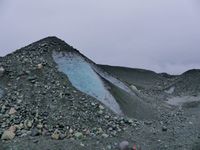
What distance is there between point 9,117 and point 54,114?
1.37 m

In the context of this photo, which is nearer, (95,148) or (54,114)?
(95,148)

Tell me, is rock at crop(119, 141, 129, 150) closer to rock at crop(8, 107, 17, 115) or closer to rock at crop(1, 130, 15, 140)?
rock at crop(1, 130, 15, 140)

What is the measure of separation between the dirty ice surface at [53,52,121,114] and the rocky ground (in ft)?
1.69

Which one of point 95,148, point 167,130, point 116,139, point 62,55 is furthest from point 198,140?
point 62,55

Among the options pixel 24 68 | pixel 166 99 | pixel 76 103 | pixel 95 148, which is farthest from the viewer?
pixel 166 99

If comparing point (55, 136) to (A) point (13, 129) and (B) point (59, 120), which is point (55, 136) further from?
(A) point (13, 129)

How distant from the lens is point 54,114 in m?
15.0

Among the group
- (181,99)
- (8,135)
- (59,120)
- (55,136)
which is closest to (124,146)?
(55,136)

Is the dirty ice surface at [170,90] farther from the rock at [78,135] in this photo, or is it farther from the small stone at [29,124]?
the small stone at [29,124]

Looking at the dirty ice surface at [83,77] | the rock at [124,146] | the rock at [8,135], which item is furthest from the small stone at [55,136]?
the dirty ice surface at [83,77]

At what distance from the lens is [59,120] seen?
48.1ft

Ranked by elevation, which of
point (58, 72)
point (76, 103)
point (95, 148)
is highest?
point (58, 72)

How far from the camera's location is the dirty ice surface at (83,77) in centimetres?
1809

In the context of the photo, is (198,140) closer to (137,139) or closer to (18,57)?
(137,139)
